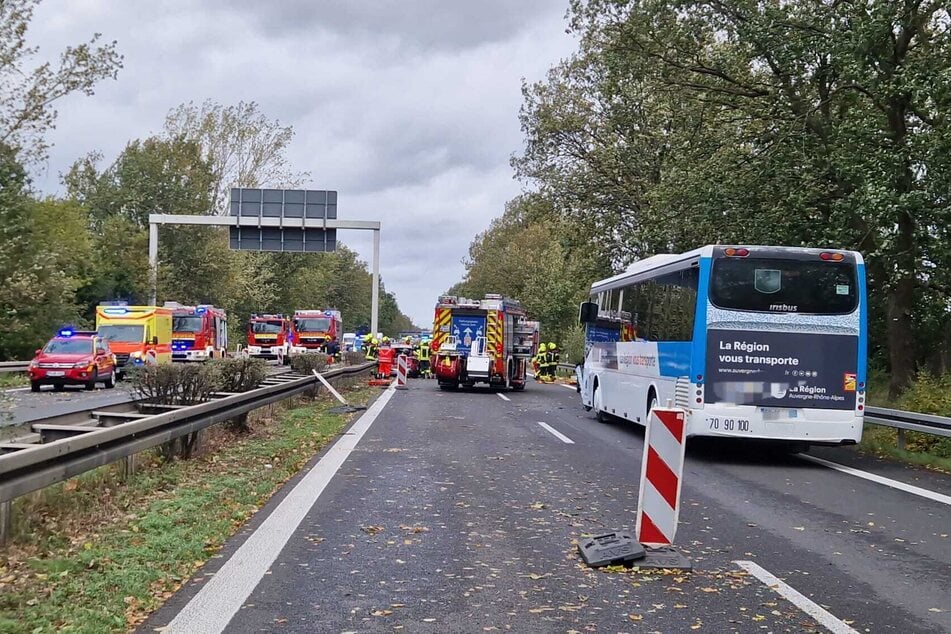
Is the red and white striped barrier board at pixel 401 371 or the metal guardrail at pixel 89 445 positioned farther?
the red and white striped barrier board at pixel 401 371

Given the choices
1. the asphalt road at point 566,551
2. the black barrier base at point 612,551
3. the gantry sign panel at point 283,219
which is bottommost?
the asphalt road at point 566,551

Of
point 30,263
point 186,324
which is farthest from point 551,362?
point 30,263

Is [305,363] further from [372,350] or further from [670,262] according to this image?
[372,350]

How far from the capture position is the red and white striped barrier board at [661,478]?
704 cm

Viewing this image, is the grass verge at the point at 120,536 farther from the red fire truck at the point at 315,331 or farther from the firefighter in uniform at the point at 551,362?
the red fire truck at the point at 315,331

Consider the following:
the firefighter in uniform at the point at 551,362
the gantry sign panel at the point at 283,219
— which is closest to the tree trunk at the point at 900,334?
the firefighter in uniform at the point at 551,362

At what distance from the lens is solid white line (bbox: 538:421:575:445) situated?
1534cm

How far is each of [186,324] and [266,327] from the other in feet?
30.7

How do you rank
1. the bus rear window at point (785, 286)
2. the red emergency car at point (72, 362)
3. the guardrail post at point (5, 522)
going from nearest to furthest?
the guardrail post at point (5, 522) < the bus rear window at point (785, 286) < the red emergency car at point (72, 362)

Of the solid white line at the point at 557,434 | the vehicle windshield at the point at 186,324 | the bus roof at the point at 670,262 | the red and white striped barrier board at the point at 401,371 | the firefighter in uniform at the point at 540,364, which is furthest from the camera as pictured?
the firefighter in uniform at the point at 540,364

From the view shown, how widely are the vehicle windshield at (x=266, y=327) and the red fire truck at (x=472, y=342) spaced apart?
703 inches

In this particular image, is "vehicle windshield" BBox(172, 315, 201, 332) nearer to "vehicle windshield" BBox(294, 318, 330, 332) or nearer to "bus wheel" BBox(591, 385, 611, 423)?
"vehicle windshield" BBox(294, 318, 330, 332)

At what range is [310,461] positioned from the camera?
38.9 ft

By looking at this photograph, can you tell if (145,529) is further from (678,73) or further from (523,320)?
(523,320)
